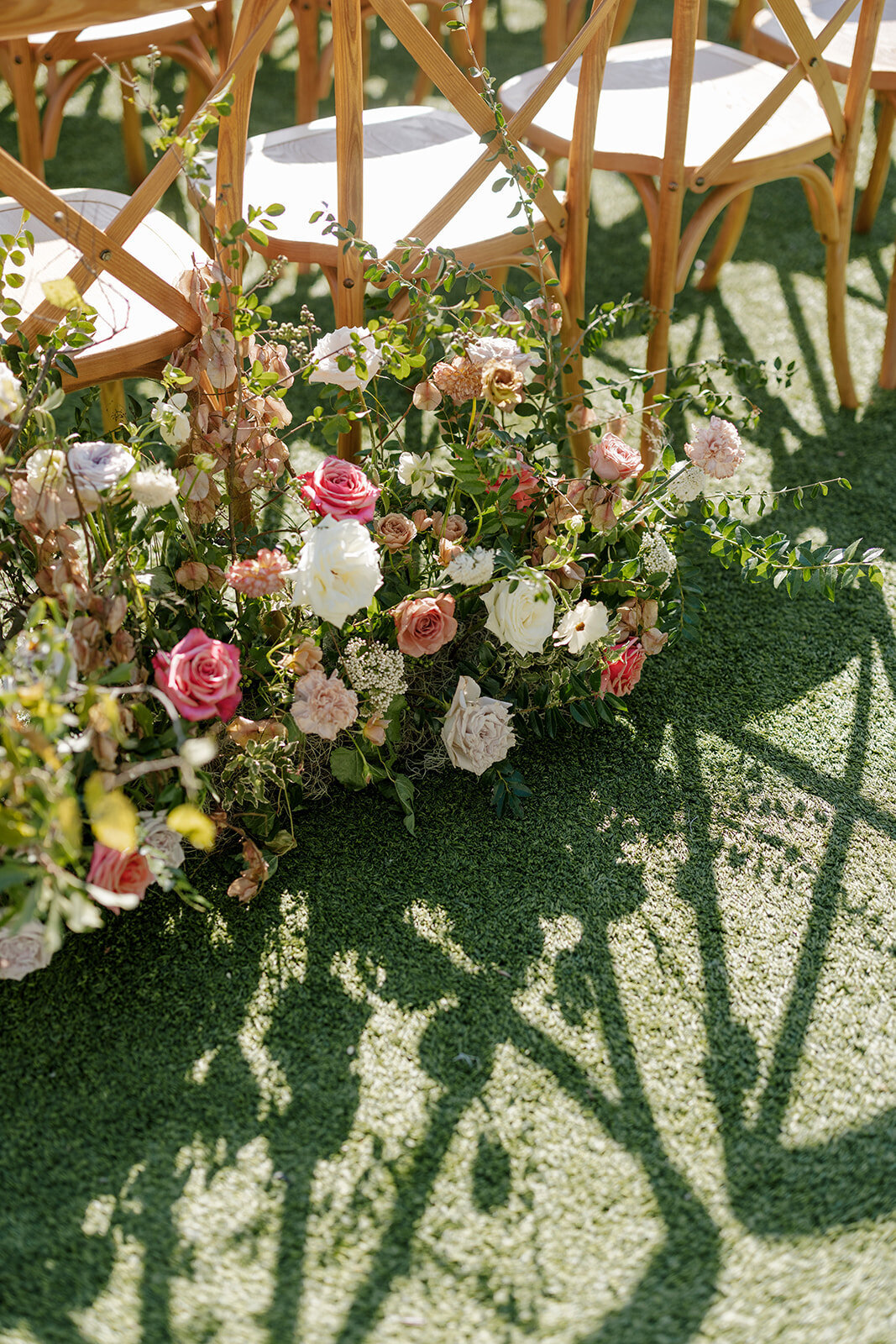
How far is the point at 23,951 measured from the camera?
1215 millimetres

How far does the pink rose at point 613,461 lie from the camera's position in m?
1.50

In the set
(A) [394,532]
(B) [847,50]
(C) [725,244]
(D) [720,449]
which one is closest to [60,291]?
(A) [394,532]

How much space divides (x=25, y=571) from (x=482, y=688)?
0.65m

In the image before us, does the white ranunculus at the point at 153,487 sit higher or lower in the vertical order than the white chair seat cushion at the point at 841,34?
lower

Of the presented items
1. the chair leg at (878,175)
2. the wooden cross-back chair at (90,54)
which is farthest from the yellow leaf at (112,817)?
the chair leg at (878,175)

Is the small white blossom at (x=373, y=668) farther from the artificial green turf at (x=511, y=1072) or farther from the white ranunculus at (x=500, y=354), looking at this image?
the white ranunculus at (x=500, y=354)

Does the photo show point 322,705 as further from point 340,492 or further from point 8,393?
point 8,393

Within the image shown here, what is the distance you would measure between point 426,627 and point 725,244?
6.02ft

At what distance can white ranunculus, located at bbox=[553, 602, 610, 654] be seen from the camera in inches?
57.1

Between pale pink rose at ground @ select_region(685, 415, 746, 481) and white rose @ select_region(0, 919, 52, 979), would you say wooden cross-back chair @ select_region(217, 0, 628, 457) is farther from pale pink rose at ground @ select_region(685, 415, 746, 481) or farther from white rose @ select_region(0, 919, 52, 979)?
white rose @ select_region(0, 919, 52, 979)

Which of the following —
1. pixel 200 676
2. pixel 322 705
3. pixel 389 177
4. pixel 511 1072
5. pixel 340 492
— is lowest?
pixel 511 1072

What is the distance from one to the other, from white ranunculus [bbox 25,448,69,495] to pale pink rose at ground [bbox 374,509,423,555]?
0.40m

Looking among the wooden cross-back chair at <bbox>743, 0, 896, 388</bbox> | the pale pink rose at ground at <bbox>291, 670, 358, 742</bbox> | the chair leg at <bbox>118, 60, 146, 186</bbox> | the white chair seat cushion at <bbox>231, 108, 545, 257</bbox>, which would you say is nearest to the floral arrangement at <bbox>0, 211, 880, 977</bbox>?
the pale pink rose at ground at <bbox>291, 670, 358, 742</bbox>

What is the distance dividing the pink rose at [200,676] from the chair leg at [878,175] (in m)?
2.35
